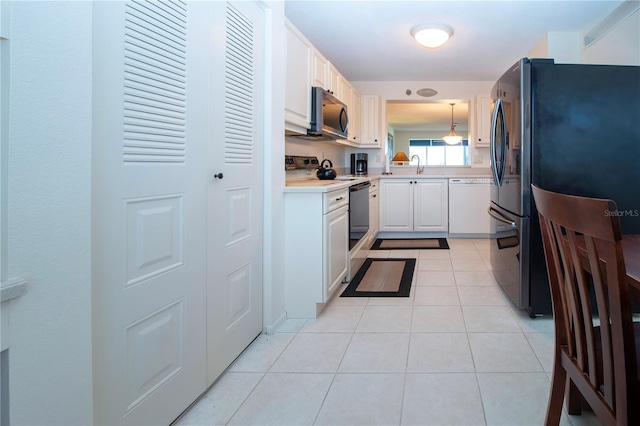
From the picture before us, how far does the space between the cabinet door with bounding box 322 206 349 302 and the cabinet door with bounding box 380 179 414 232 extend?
2322 mm

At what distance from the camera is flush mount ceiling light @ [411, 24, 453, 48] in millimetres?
3527

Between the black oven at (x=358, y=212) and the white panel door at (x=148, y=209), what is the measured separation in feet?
6.01

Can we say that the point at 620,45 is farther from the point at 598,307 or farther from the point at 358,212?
the point at 598,307

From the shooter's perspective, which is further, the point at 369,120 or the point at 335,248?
the point at 369,120

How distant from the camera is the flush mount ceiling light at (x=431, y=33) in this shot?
139 inches

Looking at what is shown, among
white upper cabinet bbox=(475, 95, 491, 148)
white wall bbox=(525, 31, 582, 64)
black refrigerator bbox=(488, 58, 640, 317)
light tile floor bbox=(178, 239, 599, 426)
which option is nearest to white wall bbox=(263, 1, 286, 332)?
light tile floor bbox=(178, 239, 599, 426)

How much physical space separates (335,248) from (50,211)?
2003 millimetres

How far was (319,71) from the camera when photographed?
345 cm

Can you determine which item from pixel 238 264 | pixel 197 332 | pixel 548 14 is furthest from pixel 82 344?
pixel 548 14

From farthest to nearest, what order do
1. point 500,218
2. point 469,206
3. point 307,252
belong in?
point 469,206 < point 500,218 < point 307,252

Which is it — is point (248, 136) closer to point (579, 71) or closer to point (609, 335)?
point (609, 335)

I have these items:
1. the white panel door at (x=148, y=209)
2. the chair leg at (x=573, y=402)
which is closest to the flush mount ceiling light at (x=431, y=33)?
the white panel door at (x=148, y=209)

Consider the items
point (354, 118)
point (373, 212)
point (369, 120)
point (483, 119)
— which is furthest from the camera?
point (369, 120)

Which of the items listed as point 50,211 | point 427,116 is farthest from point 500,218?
point 427,116
